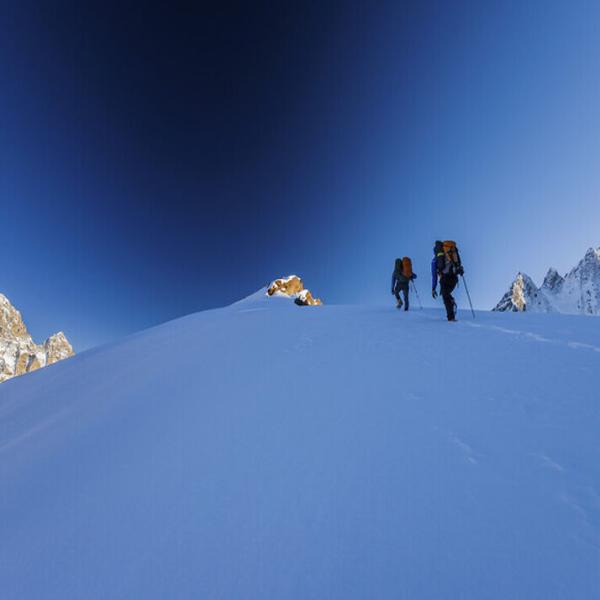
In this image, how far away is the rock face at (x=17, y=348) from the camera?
167m

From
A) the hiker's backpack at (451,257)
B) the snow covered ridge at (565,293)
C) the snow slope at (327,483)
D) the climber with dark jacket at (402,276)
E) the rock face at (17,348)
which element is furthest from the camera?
the rock face at (17,348)

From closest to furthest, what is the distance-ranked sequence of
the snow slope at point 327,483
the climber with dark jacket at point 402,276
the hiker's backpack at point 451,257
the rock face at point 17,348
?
the snow slope at point 327,483 < the hiker's backpack at point 451,257 < the climber with dark jacket at point 402,276 < the rock face at point 17,348

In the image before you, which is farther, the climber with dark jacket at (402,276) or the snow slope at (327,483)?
the climber with dark jacket at (402,276)

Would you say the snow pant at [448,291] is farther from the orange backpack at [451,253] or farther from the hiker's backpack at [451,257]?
the orange backpack at [451,253]

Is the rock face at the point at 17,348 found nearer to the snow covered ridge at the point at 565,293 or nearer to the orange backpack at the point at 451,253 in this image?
the orange backpack at the point at 451,253

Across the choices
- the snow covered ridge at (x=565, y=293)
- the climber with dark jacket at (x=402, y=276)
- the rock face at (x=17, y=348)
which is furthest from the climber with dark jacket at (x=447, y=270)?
the rock face at (x=17, y=348)

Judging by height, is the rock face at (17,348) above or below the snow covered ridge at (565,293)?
below

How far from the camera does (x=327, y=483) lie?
7.98ft

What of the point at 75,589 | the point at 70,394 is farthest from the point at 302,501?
the point at 70,394

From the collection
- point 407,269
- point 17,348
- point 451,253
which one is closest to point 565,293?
point 407,269

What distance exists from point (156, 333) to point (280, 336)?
4639 millimetres

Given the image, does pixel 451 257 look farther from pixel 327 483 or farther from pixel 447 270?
pixel 327 483

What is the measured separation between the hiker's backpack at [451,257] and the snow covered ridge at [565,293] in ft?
566

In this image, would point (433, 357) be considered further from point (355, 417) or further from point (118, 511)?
point (118, 511)
